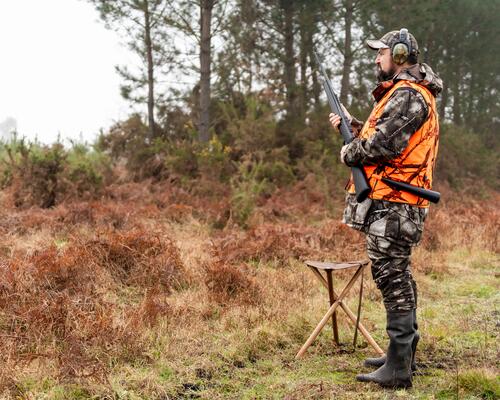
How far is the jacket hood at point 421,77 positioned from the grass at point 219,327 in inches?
83.0

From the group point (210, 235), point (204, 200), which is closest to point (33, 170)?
point (204, 200)

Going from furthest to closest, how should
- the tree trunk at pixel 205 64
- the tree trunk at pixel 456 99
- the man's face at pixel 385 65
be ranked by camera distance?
the tree trunk at pixel 456 99 < the tree trunk at pixel 205 64 < the man's face at pixel 385 65

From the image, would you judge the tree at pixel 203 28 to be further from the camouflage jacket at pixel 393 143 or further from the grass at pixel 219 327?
the camouflage jacket at pixel 393 143

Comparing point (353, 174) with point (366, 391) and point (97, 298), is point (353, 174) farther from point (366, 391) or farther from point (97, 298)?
point (97, 298)

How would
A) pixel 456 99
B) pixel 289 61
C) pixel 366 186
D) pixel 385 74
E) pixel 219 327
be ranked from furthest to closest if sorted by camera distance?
1. pixel 456 99
2. pixel 289 61
3. pixel 219 327
4. pixel 385 74
5. pixel 366 186

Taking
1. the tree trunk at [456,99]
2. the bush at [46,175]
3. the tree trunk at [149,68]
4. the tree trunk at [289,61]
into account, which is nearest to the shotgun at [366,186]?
the bush at [46,175]

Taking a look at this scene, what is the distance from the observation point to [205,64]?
46.2ft

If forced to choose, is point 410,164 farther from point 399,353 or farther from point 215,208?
point 215,208

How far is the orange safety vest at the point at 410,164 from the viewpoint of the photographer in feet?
12.5

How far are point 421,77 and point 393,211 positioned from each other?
3.21 feet

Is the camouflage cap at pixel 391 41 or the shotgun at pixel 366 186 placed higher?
the camouflage cap at pixel 391 41

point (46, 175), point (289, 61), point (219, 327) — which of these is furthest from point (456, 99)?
point (219, 327)

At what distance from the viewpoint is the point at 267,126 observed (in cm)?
1464

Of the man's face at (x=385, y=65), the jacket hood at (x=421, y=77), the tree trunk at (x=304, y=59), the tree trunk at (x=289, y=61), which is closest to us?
the jacket hood at (x=421, y=77)
